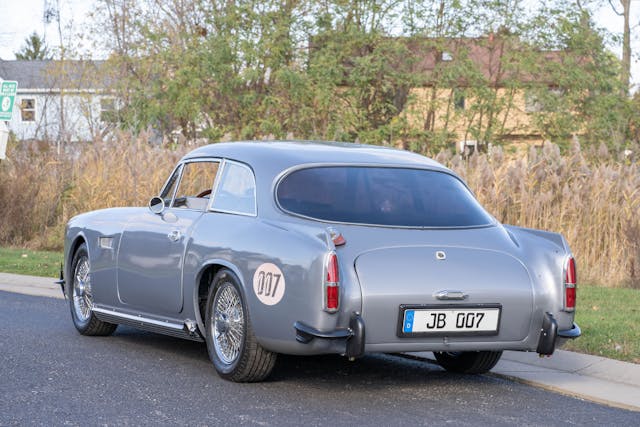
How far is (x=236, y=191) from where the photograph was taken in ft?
25.4

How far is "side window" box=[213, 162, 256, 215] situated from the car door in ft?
0.69

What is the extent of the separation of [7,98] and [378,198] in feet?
45.6

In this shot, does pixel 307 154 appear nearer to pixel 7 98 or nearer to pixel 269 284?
pixel 269 284

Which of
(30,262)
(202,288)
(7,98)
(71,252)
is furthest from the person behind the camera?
(7,98)

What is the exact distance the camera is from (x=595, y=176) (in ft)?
51.6

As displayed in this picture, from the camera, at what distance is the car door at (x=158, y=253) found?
26.0ft

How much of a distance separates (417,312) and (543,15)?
22841 mm

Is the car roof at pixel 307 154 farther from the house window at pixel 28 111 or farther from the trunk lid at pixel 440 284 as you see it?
the house window at pixel 28 111

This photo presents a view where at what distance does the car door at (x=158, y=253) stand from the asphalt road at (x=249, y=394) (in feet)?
1.45

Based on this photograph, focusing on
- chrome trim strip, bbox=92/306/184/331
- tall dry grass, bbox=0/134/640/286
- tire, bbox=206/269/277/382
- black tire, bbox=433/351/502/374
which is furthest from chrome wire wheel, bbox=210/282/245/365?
tall dry grass, bbox=0/134/640/286

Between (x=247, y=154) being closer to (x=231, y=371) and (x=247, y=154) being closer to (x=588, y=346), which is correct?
(x=231, y=371)

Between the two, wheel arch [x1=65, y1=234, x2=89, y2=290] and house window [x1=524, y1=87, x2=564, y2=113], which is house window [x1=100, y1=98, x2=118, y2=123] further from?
wheel arch [x1=65, y1=234, x2=89, y2=290]

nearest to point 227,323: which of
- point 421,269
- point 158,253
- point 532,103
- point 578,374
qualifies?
point 158,253

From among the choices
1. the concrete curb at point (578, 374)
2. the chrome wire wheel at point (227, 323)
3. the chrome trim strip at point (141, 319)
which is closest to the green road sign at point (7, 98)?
the chrome trim strip at point (141, 319)
